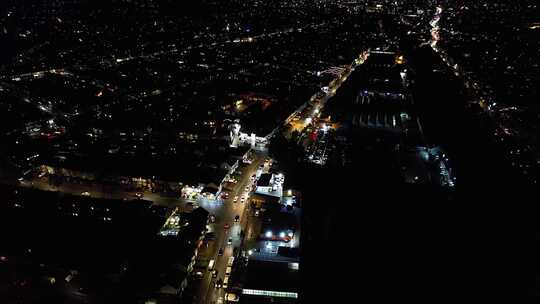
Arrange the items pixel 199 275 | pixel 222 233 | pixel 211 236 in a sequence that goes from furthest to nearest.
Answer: pixel 222 233 < pixel 211 236 < pixel 199 275

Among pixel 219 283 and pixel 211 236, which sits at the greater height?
pixel 211 236

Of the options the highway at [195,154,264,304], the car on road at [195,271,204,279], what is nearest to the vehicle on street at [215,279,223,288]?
the highway at [195,154,264,304]

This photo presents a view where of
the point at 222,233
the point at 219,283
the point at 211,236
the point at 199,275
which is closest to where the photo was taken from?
the point at 219,283

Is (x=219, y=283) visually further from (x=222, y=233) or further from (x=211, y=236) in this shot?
(x=222, y=233)

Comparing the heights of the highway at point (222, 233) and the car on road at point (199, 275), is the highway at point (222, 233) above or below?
above

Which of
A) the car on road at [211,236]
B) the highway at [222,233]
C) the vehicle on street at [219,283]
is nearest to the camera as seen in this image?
the highway at [222,233]

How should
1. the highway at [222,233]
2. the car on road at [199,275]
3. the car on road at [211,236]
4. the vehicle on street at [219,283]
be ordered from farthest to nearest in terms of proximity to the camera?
the car on road at [211,236] < the car on road at [199,275] < the vehicle on street at [219,283] < the highway at [222,233]

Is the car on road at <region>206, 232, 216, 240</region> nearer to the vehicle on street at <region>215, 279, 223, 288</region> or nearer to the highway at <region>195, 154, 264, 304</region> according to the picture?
the highway at <region>195, 154, 264, 304</region>

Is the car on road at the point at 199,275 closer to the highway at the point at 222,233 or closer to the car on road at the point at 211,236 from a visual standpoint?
the highway at the point at 222,233

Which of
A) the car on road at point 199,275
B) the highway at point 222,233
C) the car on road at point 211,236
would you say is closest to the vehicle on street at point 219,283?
the highway at point 222,233

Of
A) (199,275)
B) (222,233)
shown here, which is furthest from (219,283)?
(222,233)

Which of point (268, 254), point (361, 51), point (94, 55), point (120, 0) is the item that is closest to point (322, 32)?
point (361, 51)

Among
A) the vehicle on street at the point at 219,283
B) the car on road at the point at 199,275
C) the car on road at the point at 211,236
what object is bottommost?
the vehicle on street at the point at 219,283
